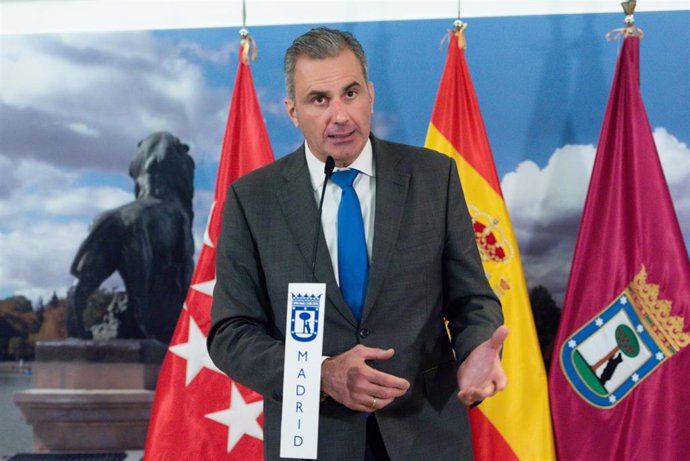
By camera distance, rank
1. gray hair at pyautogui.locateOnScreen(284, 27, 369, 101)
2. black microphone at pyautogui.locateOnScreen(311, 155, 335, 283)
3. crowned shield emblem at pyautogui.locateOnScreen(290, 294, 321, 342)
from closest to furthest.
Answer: crowned shield emblem at pyautogui.locateOnScreen(290, 294, 321, 342)
black microphone at pyautogui.locateOnScreen(311, 155, 335, 283)
gray hair at pyautogui.locateOnScreen(284, 27, 369, 101)

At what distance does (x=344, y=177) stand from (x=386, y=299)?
292mm

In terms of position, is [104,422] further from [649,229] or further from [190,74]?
[649,229]

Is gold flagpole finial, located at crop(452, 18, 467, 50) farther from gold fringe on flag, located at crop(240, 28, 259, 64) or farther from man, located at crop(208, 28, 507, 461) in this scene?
man, located at crop(208, 28, 507, 461)

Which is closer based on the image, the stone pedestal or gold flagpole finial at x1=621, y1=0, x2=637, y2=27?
gold flagpole finial at x1=621, y1=0, x2=637, y2=27

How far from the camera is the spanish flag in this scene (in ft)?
7.87

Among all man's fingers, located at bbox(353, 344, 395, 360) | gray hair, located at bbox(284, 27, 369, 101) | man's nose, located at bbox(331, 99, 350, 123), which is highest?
gray hair, located at bbox(284, 27, 369, 101)

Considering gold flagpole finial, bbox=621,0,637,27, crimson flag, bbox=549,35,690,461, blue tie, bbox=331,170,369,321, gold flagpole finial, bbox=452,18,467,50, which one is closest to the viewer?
blue tie, bbox=331,170,369,321

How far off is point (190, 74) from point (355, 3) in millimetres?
719

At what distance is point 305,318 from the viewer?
1.17 metres

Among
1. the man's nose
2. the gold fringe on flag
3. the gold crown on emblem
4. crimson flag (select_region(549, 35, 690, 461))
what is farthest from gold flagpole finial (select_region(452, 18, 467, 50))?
the man's nose

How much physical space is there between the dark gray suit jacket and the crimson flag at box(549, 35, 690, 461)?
1.01m

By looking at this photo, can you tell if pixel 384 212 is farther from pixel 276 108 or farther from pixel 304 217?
pixel 276 108

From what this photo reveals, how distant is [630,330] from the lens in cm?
239

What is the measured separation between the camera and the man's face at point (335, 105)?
1.54 m
